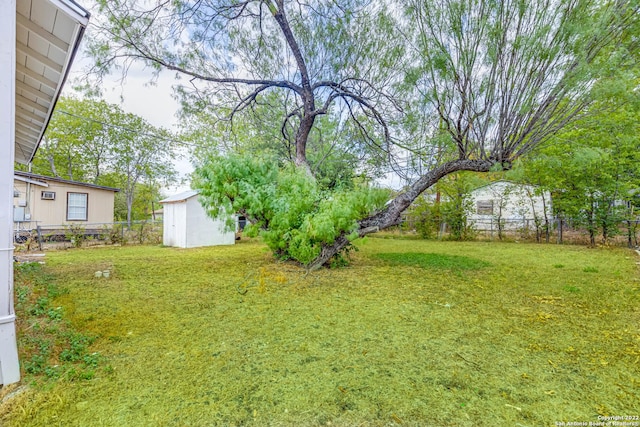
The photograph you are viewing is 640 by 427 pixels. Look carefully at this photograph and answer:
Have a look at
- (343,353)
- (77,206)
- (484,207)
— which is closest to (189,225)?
(77,206)

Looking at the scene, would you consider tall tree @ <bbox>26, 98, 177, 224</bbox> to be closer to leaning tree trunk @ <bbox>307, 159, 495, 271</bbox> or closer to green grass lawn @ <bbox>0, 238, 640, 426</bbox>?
leaning tree trunk @ <bbox>307, 159, 495, 271</bbox>

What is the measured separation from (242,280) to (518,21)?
5723 millimetres

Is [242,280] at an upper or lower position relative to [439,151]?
lower

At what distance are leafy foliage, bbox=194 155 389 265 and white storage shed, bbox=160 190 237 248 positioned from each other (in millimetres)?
4082

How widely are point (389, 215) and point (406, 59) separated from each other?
10.7ft

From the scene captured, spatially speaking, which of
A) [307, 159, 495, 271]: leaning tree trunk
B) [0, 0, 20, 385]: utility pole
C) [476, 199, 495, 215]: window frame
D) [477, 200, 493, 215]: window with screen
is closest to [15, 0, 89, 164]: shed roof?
[0, 0, 20, 385]: utility pole

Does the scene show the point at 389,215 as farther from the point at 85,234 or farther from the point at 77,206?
the point at 77,206

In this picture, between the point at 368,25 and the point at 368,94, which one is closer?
the point at 368,25

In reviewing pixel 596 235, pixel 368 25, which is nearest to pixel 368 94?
pixel 368 25

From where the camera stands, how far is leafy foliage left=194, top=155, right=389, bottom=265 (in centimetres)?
507

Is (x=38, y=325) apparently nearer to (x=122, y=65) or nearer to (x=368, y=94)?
(x=122, y=65)

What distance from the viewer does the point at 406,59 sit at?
5.93 metres

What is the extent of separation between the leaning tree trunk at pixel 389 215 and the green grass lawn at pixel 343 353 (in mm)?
1010

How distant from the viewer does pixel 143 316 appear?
311 cm
